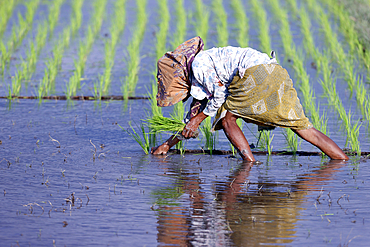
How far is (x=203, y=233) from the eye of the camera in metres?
2.78

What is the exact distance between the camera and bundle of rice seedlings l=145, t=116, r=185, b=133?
428 cm

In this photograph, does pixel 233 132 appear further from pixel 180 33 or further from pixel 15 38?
pixel 15 38

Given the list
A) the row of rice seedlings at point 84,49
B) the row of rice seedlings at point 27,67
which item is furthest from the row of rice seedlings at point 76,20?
the row of rice seedlings at point 27,67

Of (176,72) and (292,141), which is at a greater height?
(176,72)

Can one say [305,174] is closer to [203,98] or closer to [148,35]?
[203,98]

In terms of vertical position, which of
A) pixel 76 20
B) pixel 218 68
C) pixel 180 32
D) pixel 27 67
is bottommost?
pixel 218 68

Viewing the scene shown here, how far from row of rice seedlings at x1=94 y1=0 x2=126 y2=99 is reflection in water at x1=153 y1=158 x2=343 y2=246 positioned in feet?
9.45

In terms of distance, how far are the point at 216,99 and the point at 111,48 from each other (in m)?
4.72

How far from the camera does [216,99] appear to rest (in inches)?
155

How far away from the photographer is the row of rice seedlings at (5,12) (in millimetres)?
10117

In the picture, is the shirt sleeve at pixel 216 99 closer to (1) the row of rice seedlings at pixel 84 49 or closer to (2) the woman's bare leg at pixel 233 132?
(2) the woman's bare leg at pixel 233 132

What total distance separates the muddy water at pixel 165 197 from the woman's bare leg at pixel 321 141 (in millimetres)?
87

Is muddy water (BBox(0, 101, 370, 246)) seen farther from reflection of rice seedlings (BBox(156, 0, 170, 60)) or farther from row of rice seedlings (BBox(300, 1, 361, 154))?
reflection of rice seedlings (BBox(156, 0, 170, 60))

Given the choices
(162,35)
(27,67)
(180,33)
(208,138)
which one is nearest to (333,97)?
(208,138)
